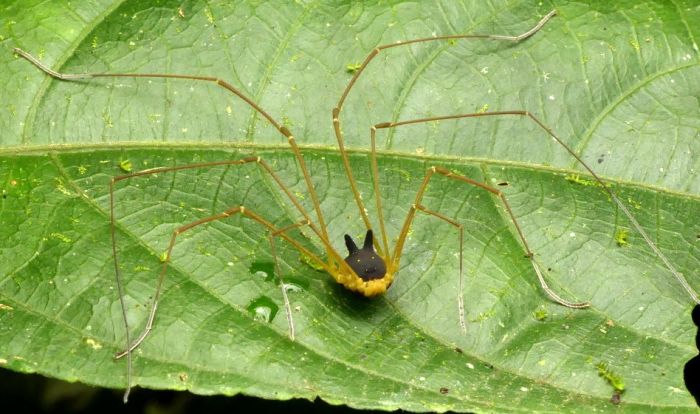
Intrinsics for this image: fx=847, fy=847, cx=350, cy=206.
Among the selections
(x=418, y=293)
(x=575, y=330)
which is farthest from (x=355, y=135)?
(x=575, y=330)

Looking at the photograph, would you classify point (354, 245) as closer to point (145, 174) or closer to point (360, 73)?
point (360, 73)

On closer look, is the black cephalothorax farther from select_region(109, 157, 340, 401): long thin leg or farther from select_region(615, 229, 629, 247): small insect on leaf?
select_region(615, 229, 629, 247): small insect on leaf

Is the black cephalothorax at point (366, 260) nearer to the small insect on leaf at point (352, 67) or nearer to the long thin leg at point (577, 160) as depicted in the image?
the long thin leg at point (577, 160)

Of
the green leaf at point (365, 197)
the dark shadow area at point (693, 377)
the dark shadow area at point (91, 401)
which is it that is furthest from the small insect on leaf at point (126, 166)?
the dark shadow area at point (693, 377)

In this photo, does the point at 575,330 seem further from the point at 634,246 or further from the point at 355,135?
the point at 355,135

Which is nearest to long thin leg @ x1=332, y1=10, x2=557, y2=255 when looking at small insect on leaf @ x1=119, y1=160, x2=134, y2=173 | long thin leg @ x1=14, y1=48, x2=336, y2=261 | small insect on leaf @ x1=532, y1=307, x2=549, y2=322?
long thin leg @ x1=14, y1=48, x2=336, y2=261

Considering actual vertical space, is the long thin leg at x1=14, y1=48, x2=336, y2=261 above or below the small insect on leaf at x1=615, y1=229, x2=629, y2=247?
above

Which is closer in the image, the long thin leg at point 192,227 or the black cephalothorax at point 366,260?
the long thin leg at point 192,227
